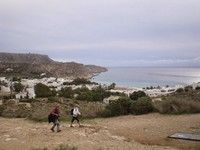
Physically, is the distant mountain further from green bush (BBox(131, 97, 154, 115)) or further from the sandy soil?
the sandy soil

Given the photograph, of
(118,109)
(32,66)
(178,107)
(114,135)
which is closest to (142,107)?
(118,109)

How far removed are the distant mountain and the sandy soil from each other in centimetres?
12246

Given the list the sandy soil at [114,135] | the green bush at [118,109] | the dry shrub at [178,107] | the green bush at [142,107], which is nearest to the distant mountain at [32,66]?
the green bush at [118,109]

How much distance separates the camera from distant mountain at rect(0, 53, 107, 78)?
149875mm

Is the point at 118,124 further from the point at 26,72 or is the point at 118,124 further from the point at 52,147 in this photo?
the point at 26,72

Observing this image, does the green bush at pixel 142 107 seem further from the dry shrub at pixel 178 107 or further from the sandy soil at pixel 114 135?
the sandy soil at pixel 114 135

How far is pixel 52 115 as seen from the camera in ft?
63.9

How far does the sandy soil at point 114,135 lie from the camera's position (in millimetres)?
16359

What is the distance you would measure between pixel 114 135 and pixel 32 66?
14623 cm

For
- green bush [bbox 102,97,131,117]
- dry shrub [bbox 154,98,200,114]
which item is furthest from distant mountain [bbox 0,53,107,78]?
dry shrub [bbox 154,98,200,114]

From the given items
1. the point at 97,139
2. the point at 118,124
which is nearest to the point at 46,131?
the point at 97,139

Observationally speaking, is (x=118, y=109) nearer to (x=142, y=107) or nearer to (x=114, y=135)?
(x=142, y=107)

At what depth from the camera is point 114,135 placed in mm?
18984

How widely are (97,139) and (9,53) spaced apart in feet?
516
